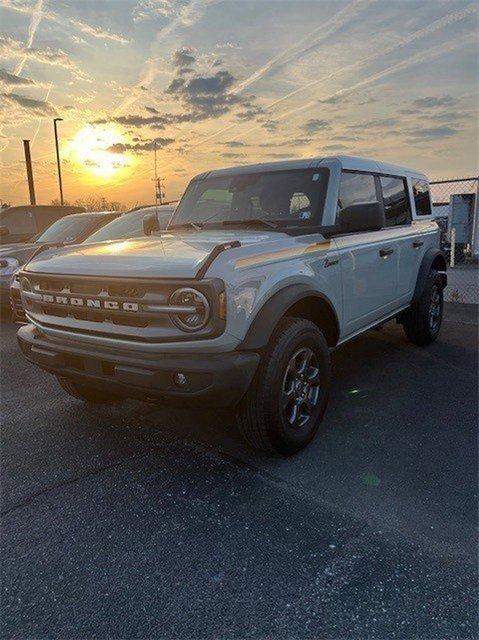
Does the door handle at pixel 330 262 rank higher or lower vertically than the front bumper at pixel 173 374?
higher

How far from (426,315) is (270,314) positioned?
3.16 meters

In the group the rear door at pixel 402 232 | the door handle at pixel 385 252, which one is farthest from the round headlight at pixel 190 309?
the rear door at pixel 402 232

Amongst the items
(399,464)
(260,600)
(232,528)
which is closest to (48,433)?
(232,528)

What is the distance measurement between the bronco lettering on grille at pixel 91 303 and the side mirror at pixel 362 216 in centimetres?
158

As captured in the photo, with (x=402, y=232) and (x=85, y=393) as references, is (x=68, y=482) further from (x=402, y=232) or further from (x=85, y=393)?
(x=402, y=232)

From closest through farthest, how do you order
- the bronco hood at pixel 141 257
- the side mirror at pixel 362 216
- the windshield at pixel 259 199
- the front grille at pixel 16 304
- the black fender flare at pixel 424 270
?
the bronco hood at pixel 141 257 < the side mirror at pixel 362 216 < the windshield at pixel 259 199 < the front grille at pixel 16 304 < the black fender flare at pixel 424 270

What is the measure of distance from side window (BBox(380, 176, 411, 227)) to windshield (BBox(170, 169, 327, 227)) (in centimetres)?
114

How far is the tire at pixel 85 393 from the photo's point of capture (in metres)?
3.76

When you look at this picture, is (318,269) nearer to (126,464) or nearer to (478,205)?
(126,464)

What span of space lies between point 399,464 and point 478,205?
9560 millimetres

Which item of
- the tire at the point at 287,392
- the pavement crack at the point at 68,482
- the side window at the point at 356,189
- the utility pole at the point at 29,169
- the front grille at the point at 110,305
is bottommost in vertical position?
the pavement crack at the point at 68,482

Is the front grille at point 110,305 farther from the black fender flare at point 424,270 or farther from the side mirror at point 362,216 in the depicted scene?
the black fender flare at point 424,270

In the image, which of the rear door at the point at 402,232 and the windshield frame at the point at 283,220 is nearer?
the windshield frame at the point at 283,220

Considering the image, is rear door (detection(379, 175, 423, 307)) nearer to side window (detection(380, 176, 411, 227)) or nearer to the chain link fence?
side window (detection(380, 176, 411, 227))
